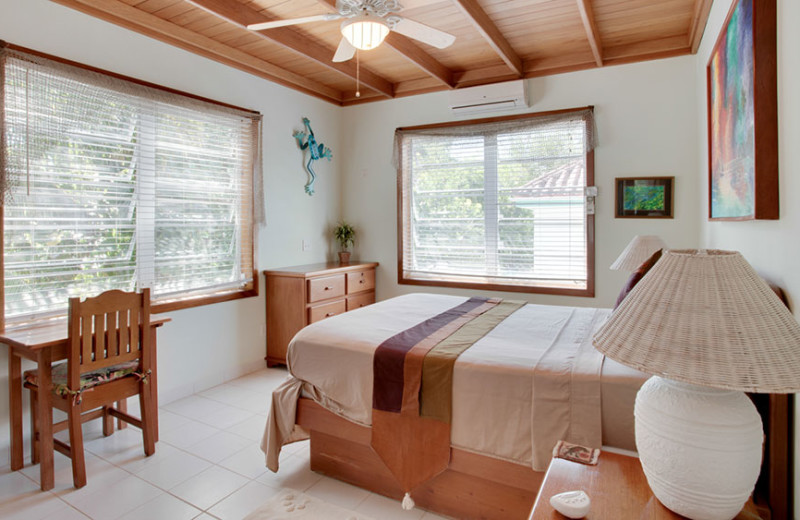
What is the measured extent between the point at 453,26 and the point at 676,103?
1904mm

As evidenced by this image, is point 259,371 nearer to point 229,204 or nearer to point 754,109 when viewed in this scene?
point 229,204

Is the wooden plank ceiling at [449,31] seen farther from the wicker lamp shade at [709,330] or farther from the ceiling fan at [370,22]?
the wicker lamp shade at [709,330]

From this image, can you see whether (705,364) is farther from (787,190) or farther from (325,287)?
(325,287)

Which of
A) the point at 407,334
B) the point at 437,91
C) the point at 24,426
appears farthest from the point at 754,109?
the point at 24,426

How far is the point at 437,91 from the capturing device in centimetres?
461

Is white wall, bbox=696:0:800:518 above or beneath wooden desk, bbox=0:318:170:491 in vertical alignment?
above

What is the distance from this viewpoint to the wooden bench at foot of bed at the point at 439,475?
1.88m

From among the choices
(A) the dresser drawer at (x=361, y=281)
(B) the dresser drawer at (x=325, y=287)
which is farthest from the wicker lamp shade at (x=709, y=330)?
(A) the dresser drawer at (x=361, y=281)

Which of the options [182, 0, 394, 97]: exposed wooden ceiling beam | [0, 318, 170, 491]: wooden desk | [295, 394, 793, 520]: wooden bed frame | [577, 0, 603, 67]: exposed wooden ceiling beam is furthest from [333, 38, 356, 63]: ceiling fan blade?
Result: [0, 318, 170, 491]: wooden desk

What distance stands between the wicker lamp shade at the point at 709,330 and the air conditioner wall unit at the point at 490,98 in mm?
3393

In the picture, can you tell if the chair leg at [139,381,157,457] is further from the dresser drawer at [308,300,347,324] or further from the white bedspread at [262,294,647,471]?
the dresser drawer at [308,300,347,324]

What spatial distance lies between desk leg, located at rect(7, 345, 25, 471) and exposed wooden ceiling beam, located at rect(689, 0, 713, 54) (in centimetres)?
453

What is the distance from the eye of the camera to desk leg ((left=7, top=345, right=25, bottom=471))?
2.44m

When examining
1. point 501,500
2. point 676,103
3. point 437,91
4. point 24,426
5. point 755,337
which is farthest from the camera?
point 437,91
